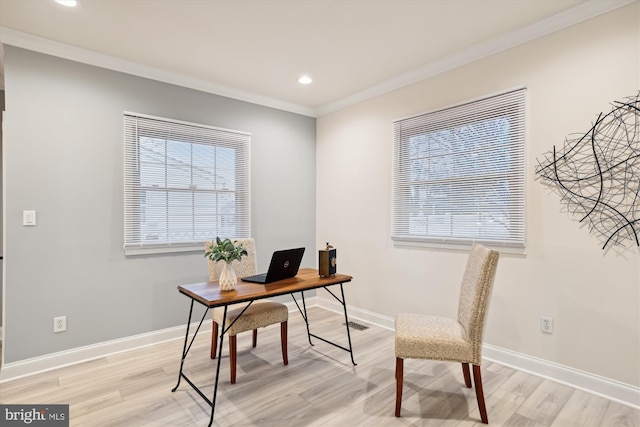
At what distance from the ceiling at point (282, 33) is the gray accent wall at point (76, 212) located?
0.22 meters

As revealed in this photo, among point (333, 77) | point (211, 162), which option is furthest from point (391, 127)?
point (211, 162)

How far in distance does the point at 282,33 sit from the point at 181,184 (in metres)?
1.75

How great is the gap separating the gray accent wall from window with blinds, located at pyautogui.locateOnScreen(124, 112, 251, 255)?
A: 0.33 feet

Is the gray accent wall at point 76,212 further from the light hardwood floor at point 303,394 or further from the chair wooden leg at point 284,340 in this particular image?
the chair wooden leg at point 284,340

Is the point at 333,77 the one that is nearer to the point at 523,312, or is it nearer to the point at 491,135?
the point at 491,135

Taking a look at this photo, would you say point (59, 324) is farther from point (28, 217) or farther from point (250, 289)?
point (250, 289)

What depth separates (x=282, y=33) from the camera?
8.47 feet

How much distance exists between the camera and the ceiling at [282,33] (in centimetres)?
225

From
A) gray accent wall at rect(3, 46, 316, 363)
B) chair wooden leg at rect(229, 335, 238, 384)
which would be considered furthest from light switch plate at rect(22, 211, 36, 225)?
chair wooden leg at rect(229, 335, 238, 384)

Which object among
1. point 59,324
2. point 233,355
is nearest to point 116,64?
point 59,324

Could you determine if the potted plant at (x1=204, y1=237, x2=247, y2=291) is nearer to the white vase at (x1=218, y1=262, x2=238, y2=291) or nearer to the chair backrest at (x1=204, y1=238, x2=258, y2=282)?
the white vase at (x1=218, y1=262, x2=238, y2=291)

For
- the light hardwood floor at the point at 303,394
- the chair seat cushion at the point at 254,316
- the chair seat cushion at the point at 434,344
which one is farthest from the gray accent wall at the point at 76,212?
the chair seat cushion at the point at 434,344

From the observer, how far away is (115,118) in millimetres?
2988

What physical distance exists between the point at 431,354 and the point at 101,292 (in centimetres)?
277
